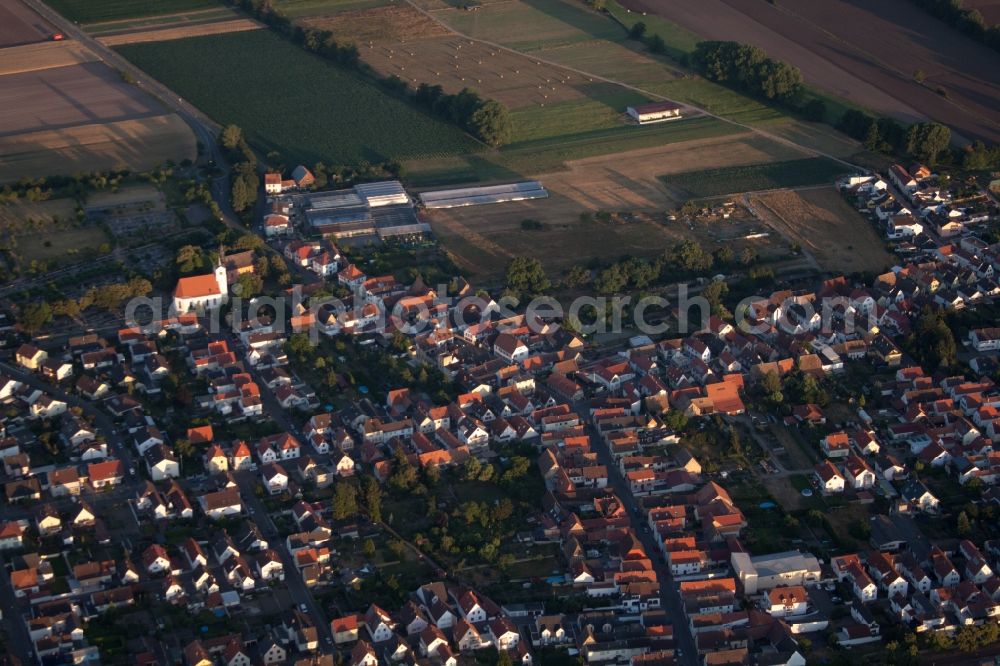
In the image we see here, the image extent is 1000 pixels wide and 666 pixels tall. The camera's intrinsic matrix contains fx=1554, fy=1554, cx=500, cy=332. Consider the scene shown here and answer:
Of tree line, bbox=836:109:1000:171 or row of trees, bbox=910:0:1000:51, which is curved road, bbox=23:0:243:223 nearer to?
tree line, bbox=836:109:1000:171

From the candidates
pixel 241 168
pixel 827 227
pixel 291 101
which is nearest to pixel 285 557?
pixel 241 168

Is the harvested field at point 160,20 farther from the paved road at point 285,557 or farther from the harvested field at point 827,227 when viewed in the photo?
the paved road at point 285,557

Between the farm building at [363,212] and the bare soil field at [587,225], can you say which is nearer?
the bare soil field at [587,225]

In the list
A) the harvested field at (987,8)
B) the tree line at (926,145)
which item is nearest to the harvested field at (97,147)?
the tree line at (926,145)

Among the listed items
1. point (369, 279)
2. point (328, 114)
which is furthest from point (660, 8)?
point (369, 279)

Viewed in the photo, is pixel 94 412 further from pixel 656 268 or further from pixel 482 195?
pixel 482 195

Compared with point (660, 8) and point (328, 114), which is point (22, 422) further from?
point (660, 8)

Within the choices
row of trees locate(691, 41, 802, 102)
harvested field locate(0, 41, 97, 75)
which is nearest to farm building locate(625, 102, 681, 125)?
row of trees locate(691, 41, 802, 102)
